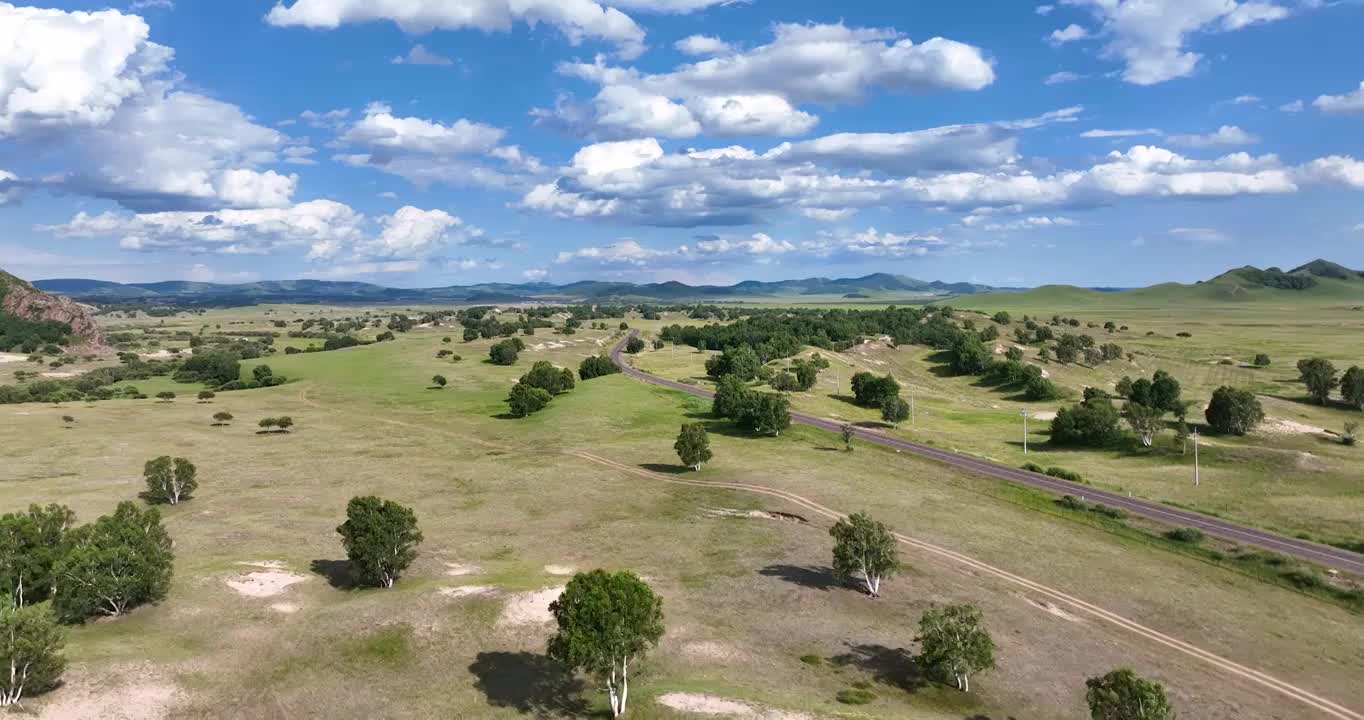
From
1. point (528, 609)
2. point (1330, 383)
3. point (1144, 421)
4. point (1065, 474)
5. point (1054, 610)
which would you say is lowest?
point (1054, 610)

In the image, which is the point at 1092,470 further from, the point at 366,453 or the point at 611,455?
the point at 366,453

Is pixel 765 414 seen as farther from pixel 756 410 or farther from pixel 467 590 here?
pixel 467 590

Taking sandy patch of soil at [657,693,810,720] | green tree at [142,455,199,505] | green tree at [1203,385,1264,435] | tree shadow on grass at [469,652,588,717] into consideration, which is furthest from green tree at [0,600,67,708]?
green tree at [1203,385,1264,435]

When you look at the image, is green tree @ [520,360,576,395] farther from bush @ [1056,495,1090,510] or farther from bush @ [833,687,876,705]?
bush @ [833,687,876,705]

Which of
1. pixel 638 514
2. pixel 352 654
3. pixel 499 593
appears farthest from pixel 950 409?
pixel 352 654

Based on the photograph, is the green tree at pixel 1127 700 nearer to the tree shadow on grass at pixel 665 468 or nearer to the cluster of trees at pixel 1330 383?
the tree shadow on grass at pixel 665 468

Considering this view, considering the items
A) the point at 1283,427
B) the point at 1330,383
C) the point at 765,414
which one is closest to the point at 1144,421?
the point at 1283,427
